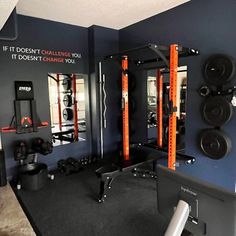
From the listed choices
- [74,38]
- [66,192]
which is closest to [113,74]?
[74,38]

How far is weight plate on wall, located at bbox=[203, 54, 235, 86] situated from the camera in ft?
8.17

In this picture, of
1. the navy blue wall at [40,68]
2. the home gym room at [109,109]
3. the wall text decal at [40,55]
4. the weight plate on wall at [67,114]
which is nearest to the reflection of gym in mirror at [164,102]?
the home gym room at [109,109]

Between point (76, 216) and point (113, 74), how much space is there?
290 centimetres

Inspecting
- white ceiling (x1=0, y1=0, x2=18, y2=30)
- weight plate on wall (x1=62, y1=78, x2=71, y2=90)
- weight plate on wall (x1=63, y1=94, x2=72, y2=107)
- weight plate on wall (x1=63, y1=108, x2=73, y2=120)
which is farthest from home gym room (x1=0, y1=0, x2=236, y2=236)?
weight plate on wall (x1=63, y1=108, x2=73, y2=120)

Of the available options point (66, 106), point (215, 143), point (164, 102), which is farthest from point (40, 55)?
point (215, 143)

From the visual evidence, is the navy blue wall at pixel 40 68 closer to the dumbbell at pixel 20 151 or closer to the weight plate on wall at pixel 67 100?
the dumbbell at pixel 20 151

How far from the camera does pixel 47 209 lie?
262 centimetres

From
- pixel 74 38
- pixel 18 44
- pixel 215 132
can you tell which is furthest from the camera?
pixel 74 38

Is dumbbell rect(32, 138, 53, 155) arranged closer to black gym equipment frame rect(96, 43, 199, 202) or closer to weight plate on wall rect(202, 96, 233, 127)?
black gym equipment frame rect(96, 43, 199, 202)

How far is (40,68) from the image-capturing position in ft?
11.9

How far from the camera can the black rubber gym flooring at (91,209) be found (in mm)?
2221

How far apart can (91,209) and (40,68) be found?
2563 mm

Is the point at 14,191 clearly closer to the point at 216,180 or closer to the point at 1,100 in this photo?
the point at 1,100

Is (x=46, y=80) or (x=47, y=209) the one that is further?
(x=46, y=80)
